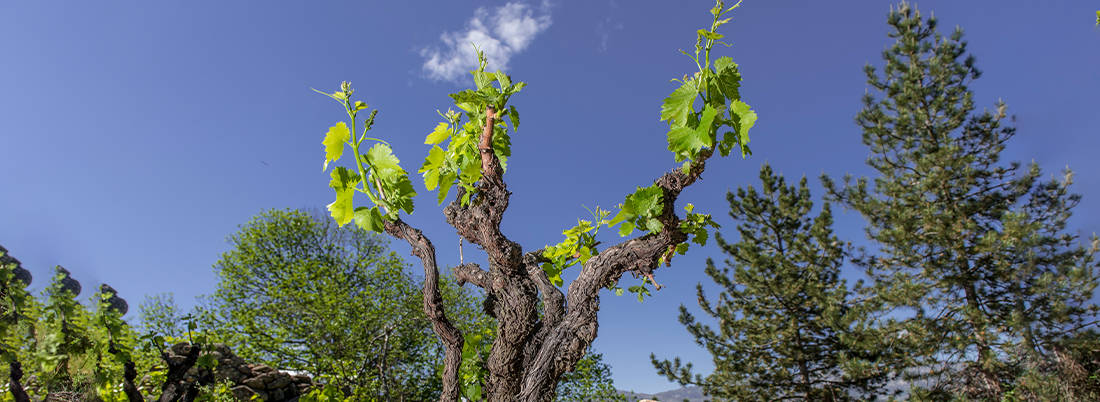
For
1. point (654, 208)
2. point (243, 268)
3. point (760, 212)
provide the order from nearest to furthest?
point (654, 208)
point (243, 268)
point (760, 212)

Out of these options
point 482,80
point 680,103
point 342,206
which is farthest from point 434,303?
point 680,103

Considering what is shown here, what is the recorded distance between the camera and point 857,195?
32.1ft

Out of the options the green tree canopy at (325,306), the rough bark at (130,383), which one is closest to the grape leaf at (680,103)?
the rough bark at (130,383)

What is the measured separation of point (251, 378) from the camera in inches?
320

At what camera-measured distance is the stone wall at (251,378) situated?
25.0 feet

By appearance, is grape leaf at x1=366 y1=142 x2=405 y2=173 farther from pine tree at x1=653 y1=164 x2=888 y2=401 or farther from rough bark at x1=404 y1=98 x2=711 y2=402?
pine tree at x1=653 y1=164 x2=888 y2=401

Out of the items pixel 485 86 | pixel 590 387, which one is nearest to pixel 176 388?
pixel 485 86

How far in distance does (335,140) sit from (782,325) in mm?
10710

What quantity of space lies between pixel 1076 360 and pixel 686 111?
9700 millimetres

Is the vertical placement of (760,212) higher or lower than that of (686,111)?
higher

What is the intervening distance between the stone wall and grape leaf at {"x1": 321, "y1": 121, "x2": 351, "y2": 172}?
23.7ft

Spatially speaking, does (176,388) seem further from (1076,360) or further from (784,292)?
(1076,360)

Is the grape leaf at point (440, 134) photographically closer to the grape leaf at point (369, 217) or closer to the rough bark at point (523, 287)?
the rough bark at point (523, 287)

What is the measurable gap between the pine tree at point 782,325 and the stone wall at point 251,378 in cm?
689
